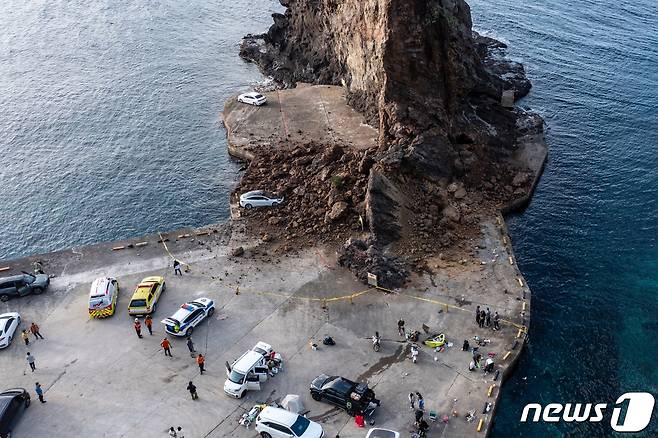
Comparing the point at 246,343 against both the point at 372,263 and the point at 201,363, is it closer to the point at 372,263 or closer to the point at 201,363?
the point at 201,363

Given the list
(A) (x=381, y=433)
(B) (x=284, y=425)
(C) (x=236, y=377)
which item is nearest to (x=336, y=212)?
(C) (x=236, y=377)

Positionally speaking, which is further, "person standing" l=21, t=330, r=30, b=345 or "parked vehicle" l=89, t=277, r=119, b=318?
"parked vehicle" l=89, t=277, r=119, b=318

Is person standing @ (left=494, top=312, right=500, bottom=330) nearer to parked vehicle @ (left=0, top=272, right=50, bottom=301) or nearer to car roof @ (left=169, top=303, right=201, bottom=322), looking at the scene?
car roof @ (left=169, top=303, right=201, bottom=322)

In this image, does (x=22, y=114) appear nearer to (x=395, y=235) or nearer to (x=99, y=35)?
(x=99, y=35)

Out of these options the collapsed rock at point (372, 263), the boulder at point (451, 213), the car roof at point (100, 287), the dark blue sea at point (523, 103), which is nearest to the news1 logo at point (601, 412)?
the dark blue sea at point (523, 103)

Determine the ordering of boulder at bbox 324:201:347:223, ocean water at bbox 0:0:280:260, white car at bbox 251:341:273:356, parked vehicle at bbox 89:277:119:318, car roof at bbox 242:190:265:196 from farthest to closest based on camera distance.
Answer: ocean water at bbox 0:0:280:260 → car roof at bbox 242:190:265:196 → boulder at bbox 324:201:347:223 → parked vehicle at bbox 89:277:119:318 → white car at bbox 251:341:273:356

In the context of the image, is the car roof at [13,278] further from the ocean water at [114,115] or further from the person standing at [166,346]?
the person standing at [166,346]

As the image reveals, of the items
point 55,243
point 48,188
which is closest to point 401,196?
point 55,243

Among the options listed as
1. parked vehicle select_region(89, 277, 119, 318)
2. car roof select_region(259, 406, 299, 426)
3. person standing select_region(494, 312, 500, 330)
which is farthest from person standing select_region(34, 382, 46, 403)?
person standing select_region(494, 312, 500, 330)
